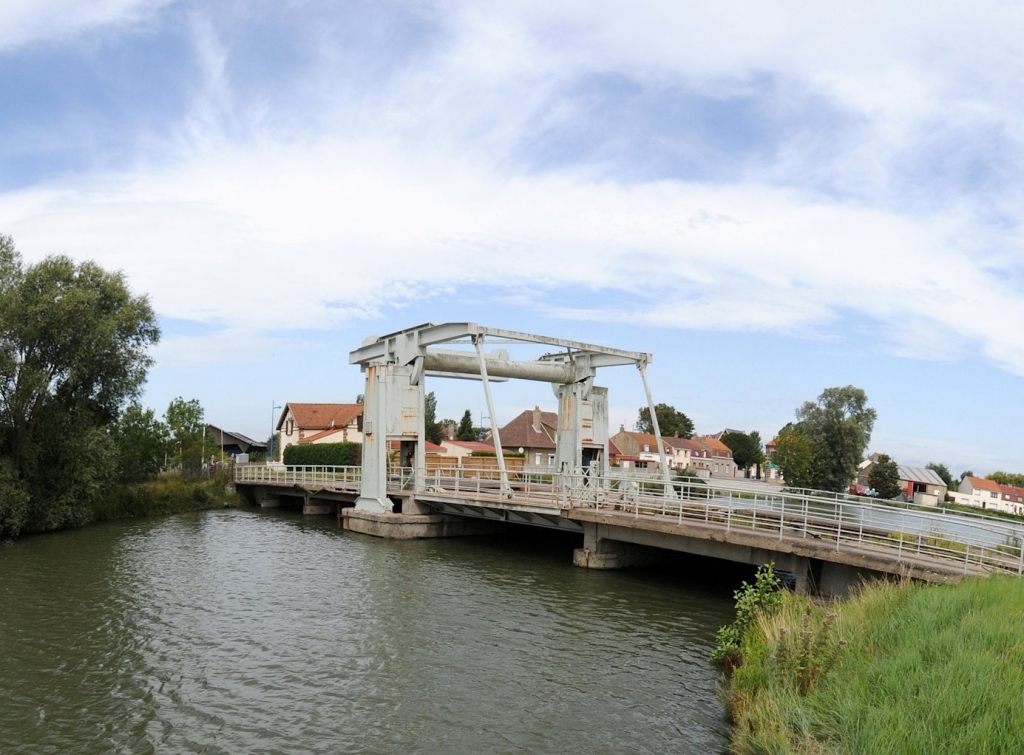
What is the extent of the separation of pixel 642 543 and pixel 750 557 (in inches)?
140

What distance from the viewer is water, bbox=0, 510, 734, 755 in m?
10.6

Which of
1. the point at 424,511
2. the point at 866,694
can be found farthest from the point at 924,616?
the point at 424,511

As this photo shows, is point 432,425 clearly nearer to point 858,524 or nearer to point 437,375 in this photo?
point 437,375

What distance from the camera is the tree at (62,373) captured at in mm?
28516

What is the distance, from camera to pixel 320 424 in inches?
2751

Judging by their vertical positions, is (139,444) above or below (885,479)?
above

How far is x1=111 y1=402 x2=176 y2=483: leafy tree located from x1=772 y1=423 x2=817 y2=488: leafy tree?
191 feet

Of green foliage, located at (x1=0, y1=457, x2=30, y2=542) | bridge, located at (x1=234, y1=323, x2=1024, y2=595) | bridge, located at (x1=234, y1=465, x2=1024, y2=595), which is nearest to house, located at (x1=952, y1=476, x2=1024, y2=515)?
bridge, located at (x1=234, y1=323, x2=1024, y2=595)

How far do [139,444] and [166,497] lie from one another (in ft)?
17.6

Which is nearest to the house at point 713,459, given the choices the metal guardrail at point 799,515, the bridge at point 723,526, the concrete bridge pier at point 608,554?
the metal guardrail at point 799,515

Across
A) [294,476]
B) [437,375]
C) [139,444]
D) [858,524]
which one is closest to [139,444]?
[139,444]

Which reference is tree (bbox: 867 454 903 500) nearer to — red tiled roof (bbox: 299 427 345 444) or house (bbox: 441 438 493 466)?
house (bbox: 441 438 493 466)

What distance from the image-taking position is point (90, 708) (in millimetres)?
11289

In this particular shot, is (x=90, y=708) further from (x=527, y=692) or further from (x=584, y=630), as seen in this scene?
(x=584, y=630)
